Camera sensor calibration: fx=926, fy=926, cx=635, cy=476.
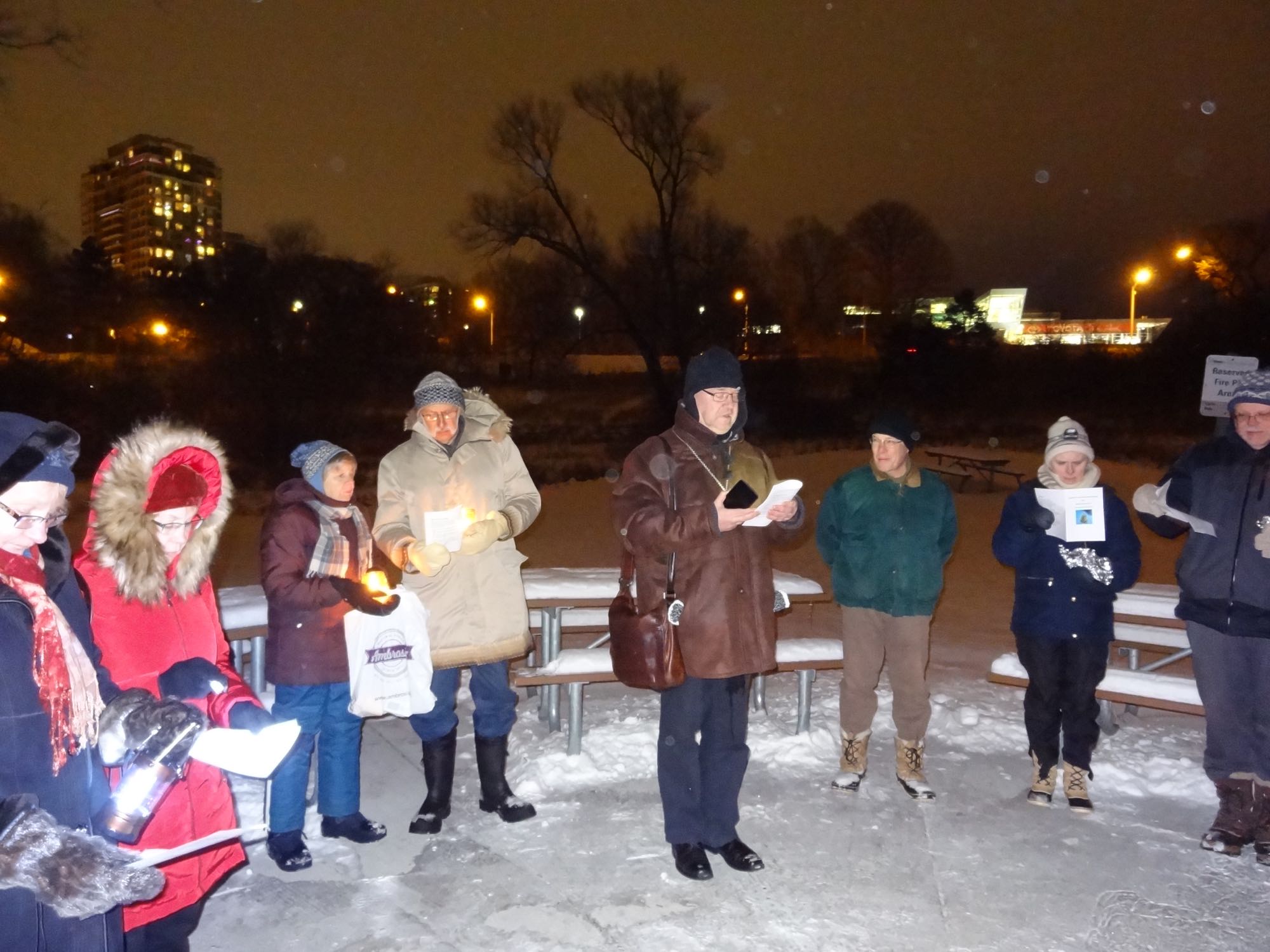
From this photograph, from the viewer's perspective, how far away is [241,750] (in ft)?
7.55

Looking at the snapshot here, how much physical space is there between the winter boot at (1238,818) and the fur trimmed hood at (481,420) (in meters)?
3.57

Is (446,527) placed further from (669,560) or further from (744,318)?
(744,318)

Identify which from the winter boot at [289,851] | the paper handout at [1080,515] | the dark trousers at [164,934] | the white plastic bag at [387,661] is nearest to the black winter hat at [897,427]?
the paper handout at [1080,515]

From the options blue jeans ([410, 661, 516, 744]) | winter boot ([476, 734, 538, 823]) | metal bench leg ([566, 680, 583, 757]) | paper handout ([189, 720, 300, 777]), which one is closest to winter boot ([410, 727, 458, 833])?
blue jeans ([410, 661, 516, 744])

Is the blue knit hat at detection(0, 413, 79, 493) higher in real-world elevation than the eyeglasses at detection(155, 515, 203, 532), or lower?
higher

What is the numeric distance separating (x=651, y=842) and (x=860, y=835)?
948 mm

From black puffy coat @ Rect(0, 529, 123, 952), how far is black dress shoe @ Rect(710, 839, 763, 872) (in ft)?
7.85

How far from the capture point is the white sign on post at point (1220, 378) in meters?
6.77

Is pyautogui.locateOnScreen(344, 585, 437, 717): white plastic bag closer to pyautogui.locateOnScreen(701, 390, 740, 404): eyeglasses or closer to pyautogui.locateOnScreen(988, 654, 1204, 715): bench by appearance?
pyautogui.locateOnScreen(701, 390, 740, 404): eyeglasses

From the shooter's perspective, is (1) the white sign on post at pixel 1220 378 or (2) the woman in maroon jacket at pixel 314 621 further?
(1) the white sign on post at pixel 1220 378

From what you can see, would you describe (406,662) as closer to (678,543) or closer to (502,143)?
(678,543)

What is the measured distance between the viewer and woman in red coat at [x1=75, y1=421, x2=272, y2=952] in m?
2.49

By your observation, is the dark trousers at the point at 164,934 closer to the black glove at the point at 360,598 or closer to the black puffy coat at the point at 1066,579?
the black glove at the point at 360,598

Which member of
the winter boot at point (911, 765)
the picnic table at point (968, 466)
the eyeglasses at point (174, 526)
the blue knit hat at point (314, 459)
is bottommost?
the winter boot at point (911, 765)
